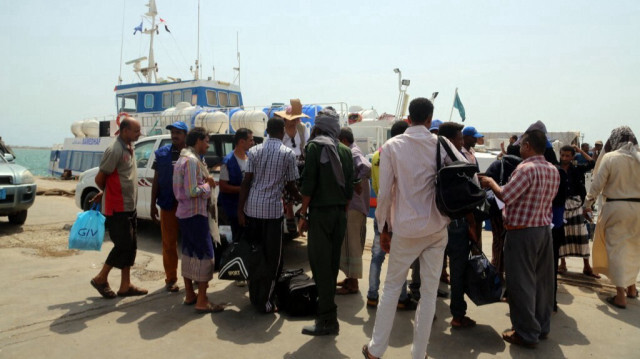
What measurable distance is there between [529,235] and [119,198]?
3.91m

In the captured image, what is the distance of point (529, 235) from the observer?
3490 millimetres

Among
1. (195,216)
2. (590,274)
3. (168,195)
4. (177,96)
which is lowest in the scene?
(590,274)

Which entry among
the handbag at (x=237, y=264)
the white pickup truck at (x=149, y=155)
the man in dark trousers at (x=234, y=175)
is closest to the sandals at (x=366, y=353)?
the handbag at (x=237, y=264)

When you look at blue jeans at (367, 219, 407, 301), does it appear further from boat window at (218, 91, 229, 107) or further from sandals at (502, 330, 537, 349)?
boat window at (218, 91, 229, 107)

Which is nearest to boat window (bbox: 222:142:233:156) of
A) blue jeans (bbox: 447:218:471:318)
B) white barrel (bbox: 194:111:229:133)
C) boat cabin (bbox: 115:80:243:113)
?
blue jeans (bbox: 447:218:471:318)

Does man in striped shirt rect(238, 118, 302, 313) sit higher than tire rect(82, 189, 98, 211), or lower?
higher

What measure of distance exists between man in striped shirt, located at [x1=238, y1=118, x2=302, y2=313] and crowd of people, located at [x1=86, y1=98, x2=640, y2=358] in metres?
0.01

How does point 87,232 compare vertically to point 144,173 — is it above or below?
below

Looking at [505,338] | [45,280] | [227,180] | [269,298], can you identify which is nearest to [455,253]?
[505,338]

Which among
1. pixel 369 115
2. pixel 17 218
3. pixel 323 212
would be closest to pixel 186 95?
pixel 369 115

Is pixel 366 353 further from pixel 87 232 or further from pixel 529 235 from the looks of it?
pixel 87 232

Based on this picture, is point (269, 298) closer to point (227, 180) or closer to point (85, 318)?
Answer: point (227, 180)

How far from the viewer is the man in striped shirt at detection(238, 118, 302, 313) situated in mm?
3990

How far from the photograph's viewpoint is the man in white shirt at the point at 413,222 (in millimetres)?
2951
